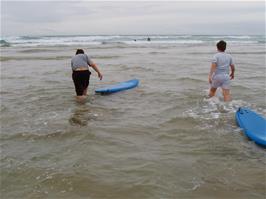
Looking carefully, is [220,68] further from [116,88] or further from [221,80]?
[116,88]

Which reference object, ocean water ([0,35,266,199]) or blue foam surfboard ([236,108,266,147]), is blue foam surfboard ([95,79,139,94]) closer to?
ocean water ([0,35,266,199])

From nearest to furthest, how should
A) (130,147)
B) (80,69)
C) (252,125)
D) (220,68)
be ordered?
1. (130,147)
2. (252,125)
3. (220,68)
4. (80,69)

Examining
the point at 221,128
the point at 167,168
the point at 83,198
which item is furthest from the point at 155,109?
the point at 83,198

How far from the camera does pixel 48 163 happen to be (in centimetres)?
543

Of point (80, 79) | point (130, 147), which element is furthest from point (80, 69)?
point (130, 147)

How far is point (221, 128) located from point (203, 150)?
1379mm

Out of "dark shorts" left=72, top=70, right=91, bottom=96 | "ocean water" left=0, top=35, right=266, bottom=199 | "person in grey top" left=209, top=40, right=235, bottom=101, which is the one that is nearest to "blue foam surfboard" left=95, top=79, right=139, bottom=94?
"ocean water" left=0, top=35, right=266, bottom=199

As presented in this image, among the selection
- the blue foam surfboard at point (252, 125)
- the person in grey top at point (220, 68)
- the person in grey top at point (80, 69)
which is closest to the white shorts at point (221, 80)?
the person in grey top at point (220, 68)

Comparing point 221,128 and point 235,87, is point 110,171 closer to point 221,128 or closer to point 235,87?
point 221,128

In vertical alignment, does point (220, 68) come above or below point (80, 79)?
above

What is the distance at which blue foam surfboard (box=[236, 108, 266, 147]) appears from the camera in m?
6.18

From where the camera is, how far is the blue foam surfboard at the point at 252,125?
618 cm

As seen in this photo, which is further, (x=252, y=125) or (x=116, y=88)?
(x=116, y=88)

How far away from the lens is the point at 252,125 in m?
6.83
